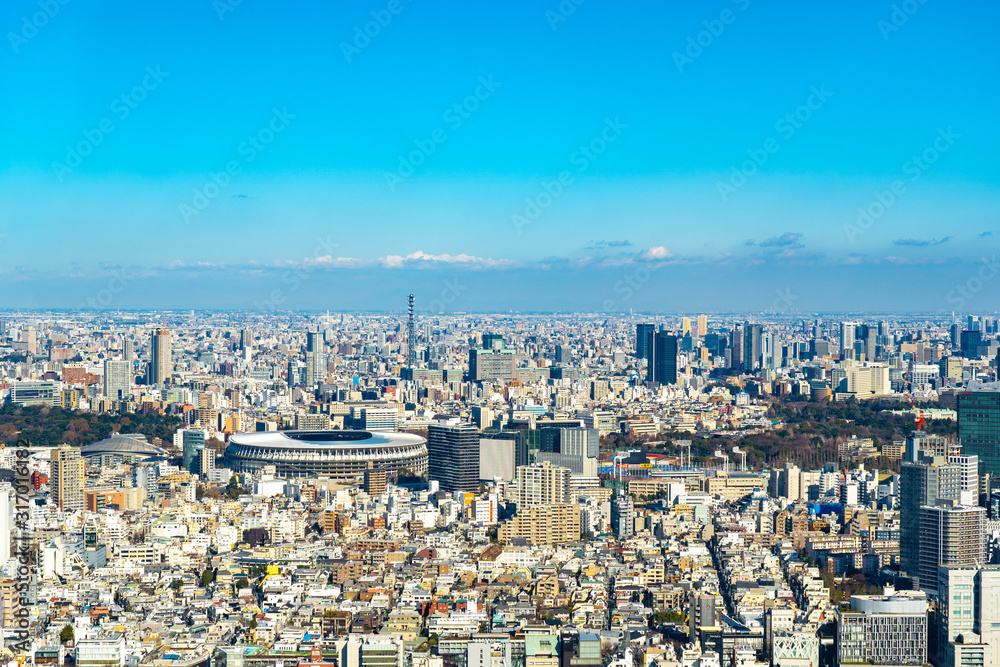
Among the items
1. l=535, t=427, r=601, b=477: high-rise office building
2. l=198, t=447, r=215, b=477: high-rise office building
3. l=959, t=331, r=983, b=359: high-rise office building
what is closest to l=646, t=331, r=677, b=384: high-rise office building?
l=959, t=331, r=983, b=359: high-rise office building

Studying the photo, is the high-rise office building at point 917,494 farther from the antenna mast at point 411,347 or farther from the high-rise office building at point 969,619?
the antenna mast at point 411,347

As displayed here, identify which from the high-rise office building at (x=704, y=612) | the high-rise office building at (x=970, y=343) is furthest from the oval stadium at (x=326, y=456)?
the high-rise office building at (x=970, y=343)

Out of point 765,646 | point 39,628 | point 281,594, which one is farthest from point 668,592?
point 39,628

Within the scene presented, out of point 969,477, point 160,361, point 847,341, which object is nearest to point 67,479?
point 969,477

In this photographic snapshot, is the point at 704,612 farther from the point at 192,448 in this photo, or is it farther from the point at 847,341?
the point at 847,341

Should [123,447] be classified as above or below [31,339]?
below

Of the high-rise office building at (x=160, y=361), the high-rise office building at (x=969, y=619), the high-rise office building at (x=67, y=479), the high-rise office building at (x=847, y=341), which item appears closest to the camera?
the high-rise office building at (x=969, y=619)

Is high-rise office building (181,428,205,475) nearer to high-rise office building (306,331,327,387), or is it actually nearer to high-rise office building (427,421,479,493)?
high-rise office building (427,421,479,493)
